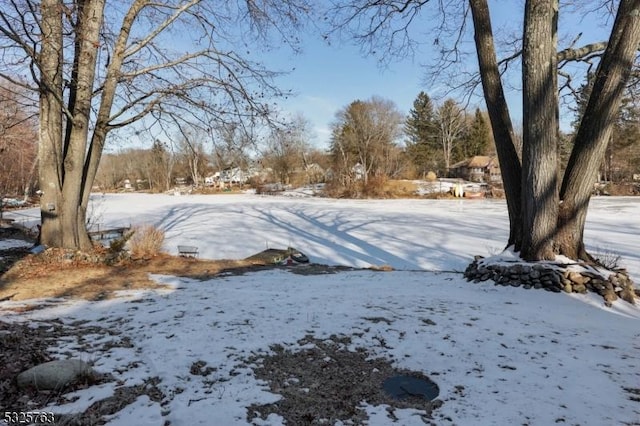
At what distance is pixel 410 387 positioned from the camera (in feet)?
10.3

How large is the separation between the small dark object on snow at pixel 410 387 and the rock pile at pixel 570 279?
363cm

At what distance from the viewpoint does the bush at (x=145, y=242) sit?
10.2m

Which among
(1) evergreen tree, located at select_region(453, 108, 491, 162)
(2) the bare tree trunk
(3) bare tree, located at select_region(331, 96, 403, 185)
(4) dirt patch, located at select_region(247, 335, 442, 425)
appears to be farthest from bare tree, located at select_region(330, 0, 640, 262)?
(1) evergreen tree, located at select_region(453, 108, 491, 162)

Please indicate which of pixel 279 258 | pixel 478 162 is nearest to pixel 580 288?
pixel 279 258

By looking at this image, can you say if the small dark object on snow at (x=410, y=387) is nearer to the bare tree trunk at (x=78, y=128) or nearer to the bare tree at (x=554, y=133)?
the bare tree at (x=554, y=133)

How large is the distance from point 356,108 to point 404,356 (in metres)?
50.1

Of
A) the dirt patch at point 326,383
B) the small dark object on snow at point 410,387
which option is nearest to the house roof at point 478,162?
the dirt patch at point 326,383

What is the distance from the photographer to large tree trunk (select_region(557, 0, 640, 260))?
589 centimetres

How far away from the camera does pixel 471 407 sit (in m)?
2.80

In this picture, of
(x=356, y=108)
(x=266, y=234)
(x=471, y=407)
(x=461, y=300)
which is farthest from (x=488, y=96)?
(x=356, y=108)

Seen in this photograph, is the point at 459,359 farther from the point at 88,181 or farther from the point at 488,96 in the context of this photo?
the point at 88,181

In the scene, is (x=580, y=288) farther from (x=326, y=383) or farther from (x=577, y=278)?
(x=326, y=383)

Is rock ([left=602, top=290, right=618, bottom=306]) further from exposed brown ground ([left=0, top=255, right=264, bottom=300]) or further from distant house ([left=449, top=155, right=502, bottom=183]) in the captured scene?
distant house ([left=449, top=155, right=502, bottom=183])

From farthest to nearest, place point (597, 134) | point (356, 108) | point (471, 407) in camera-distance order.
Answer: point (356, 108), point (597, 134), point (471, 407)
